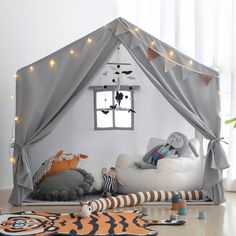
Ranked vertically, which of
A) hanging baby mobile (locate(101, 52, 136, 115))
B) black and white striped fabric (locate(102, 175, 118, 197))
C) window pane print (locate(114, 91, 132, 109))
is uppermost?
hanging baby mobile (locate(101, 52, 136, 115))

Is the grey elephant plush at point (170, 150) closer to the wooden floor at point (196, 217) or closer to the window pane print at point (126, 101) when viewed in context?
the window pane print at point (126, 101)

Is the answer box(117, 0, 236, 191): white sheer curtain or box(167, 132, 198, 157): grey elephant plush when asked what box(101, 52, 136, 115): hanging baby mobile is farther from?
box(117, 0, 236, 191): white sheer curtain

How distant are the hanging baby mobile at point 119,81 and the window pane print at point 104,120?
3cm

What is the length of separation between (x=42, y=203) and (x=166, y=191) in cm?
109

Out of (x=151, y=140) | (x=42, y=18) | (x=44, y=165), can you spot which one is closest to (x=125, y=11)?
(x=42, y=18)

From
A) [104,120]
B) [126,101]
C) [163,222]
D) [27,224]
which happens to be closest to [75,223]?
[27,224]

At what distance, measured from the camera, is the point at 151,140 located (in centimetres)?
528

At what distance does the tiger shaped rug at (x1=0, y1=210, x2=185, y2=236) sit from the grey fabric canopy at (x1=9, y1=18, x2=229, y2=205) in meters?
0.73

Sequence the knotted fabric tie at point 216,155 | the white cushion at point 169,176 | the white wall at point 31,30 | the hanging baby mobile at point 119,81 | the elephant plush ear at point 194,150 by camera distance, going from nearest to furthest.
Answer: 1. the knotted fabric tie at point 216,155
2. the white cushion at point 169,176
3. the elephant plush ear at point 194,150
4. the hanging baby mobile at point 119,81
5. the white wall at point 31,30

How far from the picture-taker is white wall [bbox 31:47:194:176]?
17.0 ft

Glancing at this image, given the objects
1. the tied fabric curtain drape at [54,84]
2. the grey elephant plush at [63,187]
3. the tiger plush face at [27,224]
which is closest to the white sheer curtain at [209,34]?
the tied fabric curtain drape at [54,84]

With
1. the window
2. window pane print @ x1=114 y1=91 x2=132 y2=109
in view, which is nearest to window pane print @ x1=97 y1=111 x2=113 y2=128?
the window

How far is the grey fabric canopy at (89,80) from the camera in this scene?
4793 millimetres

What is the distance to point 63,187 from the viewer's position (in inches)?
194
